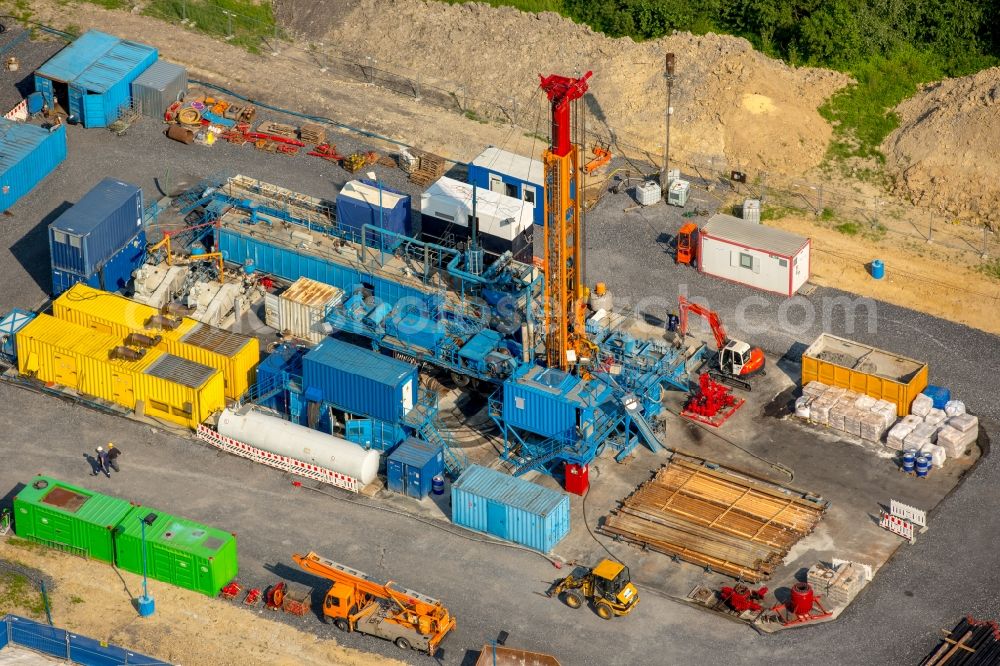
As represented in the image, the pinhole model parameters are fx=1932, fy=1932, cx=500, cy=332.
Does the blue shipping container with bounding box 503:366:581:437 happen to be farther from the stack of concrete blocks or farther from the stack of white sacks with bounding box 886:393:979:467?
the stack of concrete blocks

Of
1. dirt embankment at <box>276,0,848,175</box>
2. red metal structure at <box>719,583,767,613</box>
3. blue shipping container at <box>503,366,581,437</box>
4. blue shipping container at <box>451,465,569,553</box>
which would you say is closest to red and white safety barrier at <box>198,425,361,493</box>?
blue shipping container at <box>451,465,569,553</box>

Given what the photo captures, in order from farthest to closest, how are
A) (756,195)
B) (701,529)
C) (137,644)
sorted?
1. (756,195)
2. (701,529)
3. (137,644)

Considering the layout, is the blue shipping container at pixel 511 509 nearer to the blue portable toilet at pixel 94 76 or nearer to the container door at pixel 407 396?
the container door at pixel 407 396

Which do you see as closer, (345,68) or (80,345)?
(80,345)

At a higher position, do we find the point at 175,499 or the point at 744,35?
the point at 744,35

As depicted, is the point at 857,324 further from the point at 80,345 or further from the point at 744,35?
the point at 80,345

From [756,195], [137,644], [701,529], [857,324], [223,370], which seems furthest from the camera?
[756,195]

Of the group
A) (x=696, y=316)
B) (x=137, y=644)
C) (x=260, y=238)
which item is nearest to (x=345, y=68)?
(x=260, y=238)
